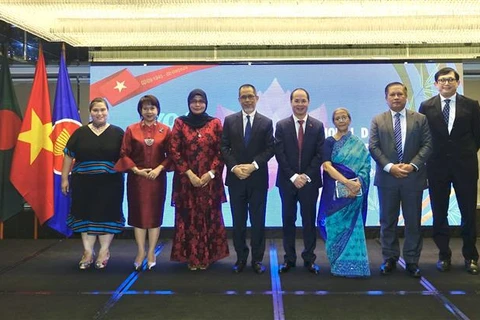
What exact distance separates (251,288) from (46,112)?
2.78 metres

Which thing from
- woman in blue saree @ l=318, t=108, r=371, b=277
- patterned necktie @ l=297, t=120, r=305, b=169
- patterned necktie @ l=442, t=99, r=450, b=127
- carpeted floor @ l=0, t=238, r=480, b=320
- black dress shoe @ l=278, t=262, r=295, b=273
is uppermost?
patterned necktie @ l=442, t=99, r=450, b=127

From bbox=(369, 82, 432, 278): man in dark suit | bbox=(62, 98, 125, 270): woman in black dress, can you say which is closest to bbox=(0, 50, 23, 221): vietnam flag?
bbox=(62, 98, 125, 270): woman in black dress

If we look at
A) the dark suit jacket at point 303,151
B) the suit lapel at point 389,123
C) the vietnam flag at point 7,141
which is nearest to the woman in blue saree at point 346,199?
the dark suit jacket at point 303,151

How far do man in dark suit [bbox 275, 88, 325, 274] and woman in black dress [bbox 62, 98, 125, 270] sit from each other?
1.33 m

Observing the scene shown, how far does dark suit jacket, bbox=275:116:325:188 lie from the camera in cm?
346

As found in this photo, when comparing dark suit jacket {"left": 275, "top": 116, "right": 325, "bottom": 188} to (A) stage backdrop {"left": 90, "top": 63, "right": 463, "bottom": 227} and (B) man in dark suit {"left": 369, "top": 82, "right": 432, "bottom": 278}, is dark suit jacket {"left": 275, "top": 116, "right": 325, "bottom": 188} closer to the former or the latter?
(B) man in dark suit {"left": 369, "top": 82, "right": 432, "bottom": 278}

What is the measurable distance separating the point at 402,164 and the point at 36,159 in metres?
3.32

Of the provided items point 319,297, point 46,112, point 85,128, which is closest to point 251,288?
point 319,297

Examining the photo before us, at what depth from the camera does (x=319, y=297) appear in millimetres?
2863

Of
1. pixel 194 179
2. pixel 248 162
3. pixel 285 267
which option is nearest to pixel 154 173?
pixel 194 179

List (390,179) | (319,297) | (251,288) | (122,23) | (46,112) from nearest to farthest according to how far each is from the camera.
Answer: (319,297), (251,288), (390,179), (122,23), (46,112)

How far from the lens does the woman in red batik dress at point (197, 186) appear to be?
354 cm

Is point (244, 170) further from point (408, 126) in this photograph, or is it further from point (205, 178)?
point (408, 126)

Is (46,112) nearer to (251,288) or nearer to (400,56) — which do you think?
(251,288)
